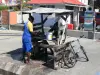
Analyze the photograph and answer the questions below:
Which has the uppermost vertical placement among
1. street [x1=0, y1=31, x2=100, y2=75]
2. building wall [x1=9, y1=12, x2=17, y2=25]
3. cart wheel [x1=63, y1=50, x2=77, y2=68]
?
building wall [x1=9, y1=12, x2=17, y2=25]

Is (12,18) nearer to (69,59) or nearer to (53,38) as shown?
(53,38)

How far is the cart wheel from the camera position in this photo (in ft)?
32.5

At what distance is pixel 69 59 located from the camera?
1009 cm

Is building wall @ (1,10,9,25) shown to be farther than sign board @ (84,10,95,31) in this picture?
Yes

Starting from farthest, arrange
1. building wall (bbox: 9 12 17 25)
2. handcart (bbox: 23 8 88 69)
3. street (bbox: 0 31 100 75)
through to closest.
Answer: building wall (bbox: 9 12 17 25)
handcart (bbox: 23 8 88 69)
street (bbox: 0 31 100 75)

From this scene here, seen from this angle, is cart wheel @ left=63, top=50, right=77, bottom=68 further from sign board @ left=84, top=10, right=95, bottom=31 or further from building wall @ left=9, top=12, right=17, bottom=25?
building wall @ left=9, top=12, right=17, bottom=25

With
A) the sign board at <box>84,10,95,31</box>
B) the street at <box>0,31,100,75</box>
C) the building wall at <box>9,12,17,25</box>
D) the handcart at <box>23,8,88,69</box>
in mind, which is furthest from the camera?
the building wall at <box>9,12,17,25</box>

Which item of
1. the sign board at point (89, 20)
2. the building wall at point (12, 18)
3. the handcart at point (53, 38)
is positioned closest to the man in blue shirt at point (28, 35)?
the handcart at point (53, 38)

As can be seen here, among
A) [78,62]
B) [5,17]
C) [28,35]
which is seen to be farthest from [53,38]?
[5,17]

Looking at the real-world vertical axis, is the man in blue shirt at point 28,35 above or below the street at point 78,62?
above

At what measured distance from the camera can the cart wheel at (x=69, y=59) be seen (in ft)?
32.5

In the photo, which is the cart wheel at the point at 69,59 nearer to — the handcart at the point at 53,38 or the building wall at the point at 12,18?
the handcart at the point at 53,38

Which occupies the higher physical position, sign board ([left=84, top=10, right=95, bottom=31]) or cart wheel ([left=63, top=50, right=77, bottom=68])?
sign board ([left=84, top=10, right=95, bottom=31])

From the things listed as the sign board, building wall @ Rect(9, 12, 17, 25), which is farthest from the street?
building wall @ Rect(9, 12, 17, 25)
